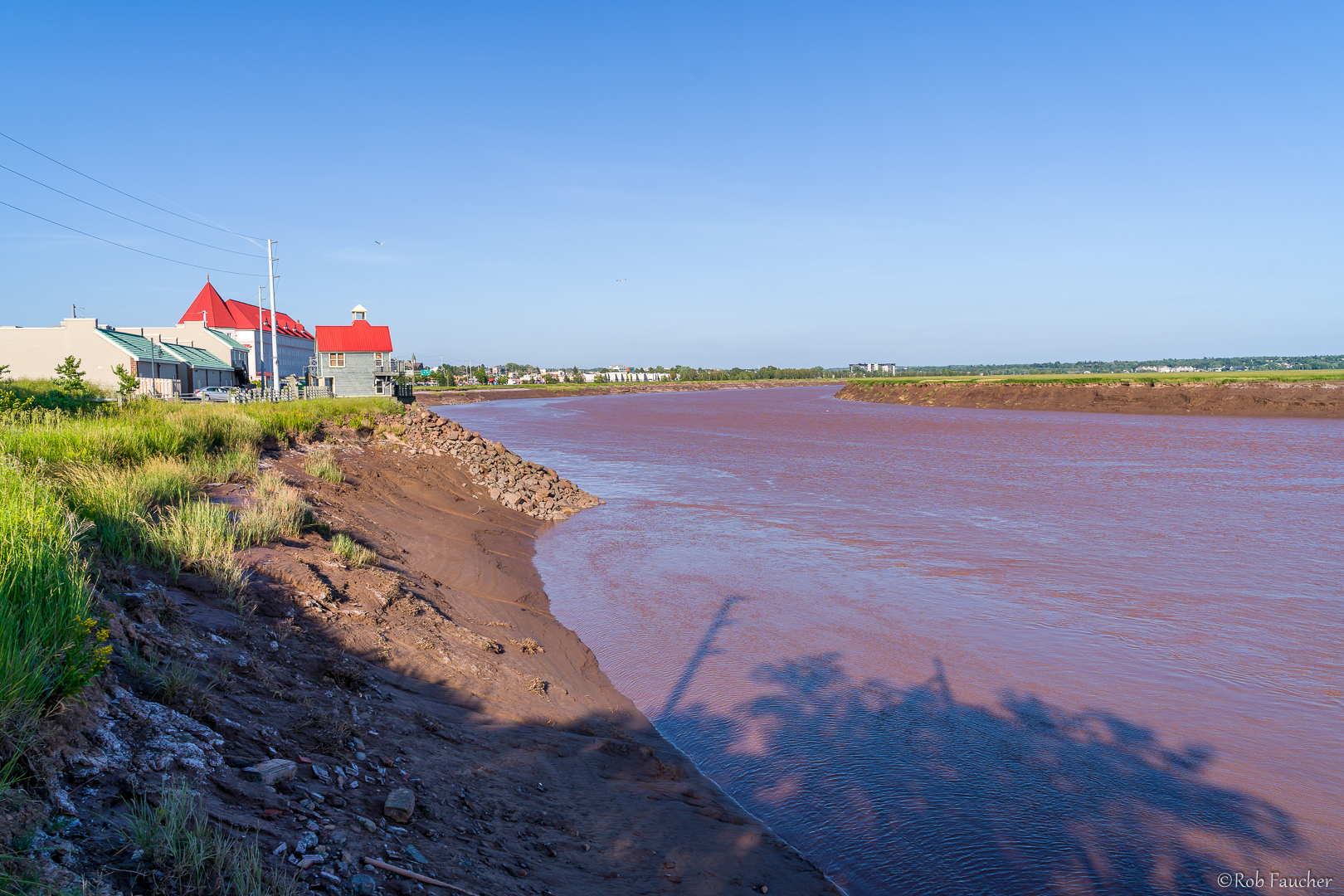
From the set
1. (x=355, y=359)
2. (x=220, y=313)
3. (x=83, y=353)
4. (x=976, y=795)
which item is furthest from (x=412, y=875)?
(x=220, y=313)

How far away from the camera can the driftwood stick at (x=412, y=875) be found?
3.49m

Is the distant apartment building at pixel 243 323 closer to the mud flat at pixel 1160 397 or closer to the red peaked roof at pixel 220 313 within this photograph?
the red peaked roof at pixel 220 313

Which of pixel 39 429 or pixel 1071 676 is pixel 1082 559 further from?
pixel 39 429

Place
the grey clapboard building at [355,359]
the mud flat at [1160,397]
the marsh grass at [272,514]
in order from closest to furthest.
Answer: the marsh grass at [272,514] < the grey clapboard building at [355,359] < the mud flat at [1160,397]

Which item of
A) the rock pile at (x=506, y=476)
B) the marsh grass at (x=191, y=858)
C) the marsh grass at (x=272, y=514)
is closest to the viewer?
the marsh grass at (x=191, y=858)

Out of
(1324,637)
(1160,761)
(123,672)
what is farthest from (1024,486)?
(123,672)

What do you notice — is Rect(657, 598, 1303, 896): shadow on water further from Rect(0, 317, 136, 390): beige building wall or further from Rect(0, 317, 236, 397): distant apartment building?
Rect(0, 317, 136, 390): beige building wall

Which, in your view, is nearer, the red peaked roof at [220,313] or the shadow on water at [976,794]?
the shadow on water at [976,794]

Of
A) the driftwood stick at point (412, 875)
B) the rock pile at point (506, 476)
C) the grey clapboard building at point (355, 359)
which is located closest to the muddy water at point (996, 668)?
the rock pile at point (506, 476)

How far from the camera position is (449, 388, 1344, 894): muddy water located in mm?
5668

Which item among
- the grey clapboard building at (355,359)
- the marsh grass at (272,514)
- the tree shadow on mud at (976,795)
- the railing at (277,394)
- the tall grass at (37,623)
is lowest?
the tree shadow on mud at (976,795)

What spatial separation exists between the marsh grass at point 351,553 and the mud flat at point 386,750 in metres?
0.13

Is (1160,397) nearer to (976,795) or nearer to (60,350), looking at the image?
(976,795)

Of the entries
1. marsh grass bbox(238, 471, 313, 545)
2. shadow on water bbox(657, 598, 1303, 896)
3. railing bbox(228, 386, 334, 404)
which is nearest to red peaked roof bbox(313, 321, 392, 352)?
railing bbox(228, 386, 334, 404)
